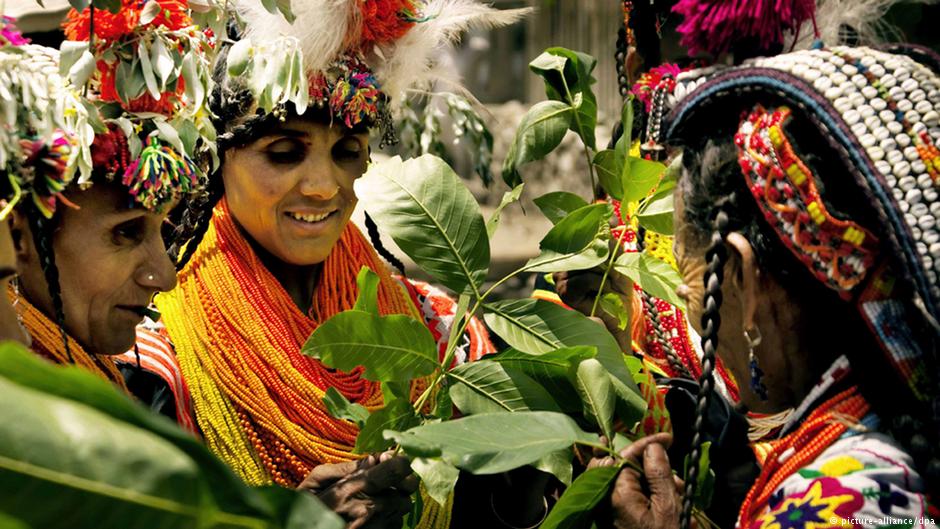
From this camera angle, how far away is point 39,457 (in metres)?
0.75

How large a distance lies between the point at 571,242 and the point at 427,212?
0.33 m

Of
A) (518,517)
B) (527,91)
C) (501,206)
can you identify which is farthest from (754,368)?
(527,91)

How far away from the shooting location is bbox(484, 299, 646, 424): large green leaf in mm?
1964

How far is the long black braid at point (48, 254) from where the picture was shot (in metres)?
1.97

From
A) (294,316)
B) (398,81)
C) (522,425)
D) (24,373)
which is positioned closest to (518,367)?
(522,425)

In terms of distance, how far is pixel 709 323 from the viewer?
1.67 m

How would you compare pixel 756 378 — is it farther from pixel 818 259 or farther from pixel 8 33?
pixel 8 33

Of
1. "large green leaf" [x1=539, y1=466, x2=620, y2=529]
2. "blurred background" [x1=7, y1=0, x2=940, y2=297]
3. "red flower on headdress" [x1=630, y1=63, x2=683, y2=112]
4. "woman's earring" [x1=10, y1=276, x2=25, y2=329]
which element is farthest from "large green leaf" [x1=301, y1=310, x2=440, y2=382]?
"blurred background" [x1=7, y1=0, x2=940, y2=297]

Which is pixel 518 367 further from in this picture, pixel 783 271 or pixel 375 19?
pixel 375 19

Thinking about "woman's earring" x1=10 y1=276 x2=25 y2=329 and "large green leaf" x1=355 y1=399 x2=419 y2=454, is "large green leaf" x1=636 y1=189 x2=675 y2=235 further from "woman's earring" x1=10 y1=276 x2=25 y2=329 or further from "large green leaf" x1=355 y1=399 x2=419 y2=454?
"woman's earring" x1=10 y1=276 x2=25 y2=329

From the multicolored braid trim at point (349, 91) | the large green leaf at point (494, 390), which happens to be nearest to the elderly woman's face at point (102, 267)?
the multicolored braid trim at point (349, 91)

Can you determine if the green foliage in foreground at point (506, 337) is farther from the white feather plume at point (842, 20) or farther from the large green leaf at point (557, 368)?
the white feather plume at point (842, 20)

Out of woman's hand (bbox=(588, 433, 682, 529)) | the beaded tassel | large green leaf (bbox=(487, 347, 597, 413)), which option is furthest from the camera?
large green leaf (bbox=(487, 347, 597, 413))

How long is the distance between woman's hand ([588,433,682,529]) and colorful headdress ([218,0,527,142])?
114cm
